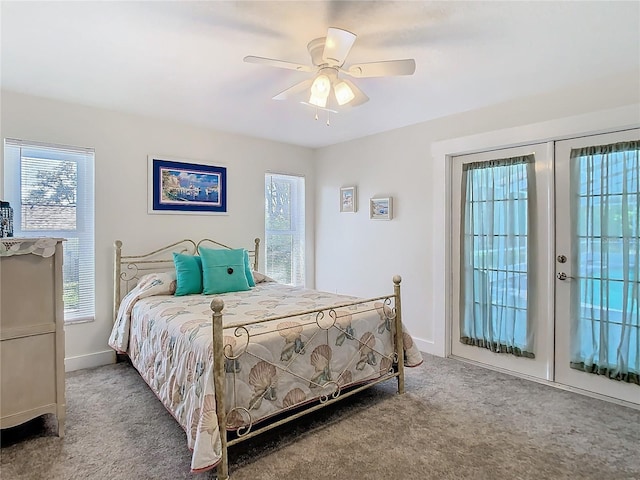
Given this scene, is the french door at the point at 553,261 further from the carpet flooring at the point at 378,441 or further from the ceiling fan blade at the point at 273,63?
the ceiling fan blade at the point at 273,63

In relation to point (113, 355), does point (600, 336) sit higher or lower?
higher

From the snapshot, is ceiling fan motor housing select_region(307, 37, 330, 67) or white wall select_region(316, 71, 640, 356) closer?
ceiling fan motor housing select_region(307, 37, 330, 67)

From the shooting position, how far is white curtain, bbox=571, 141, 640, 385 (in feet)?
8.82

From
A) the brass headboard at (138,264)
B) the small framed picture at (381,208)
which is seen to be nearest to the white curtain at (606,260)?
the small framed picture at (381,208)

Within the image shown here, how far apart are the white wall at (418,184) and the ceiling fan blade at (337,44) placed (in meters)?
1.93

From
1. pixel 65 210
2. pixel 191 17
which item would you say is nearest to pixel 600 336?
pixel 191 17

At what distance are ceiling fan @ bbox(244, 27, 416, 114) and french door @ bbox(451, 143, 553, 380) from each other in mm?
1674

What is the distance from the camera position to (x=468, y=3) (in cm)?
184

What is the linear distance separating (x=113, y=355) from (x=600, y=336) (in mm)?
4161

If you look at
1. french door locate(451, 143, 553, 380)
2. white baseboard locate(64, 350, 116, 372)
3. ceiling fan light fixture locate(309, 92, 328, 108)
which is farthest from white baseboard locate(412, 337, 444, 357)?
white baseboard locate(64, 350, 116, 372)

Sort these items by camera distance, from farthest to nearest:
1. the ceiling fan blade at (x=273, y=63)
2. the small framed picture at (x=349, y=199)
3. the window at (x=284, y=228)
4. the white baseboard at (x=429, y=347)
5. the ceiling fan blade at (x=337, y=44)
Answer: the window at (x=284, y=228)
the small framed picture at (x=349, y=199)
the white baseboard at (x=429, y=347)
the ceiling fan blade at (x=273, y=63)
the ceiling fan blade at (x=337, y=44)

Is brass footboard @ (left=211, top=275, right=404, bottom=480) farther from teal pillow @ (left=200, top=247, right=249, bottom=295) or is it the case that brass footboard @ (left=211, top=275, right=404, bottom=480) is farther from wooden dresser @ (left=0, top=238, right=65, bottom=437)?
teal pillow @ (left=200, top=247, right=249, bottom=295)

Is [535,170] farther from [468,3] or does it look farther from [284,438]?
[284,438]

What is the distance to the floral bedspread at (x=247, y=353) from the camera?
76.1 inches
